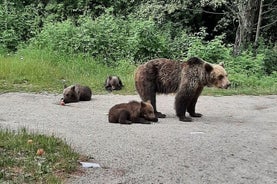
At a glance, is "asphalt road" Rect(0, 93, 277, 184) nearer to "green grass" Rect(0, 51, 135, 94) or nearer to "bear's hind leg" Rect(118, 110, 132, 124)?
"bear's hind leg" Rect(118, 110, 132, 124)

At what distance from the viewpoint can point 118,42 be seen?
56.2 ft

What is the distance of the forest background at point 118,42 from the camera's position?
573 inches

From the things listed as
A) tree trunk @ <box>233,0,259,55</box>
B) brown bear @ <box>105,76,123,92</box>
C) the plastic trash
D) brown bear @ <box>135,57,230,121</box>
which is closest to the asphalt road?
the plastic trash

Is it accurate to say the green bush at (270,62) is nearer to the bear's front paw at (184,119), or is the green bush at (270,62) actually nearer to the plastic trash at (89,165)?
the bear's front paw at (184,119)

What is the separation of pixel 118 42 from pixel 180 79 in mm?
7666

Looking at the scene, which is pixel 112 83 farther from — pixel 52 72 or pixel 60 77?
pixel 52 72

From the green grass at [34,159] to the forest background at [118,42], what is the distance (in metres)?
6.72

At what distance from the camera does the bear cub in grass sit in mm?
11906

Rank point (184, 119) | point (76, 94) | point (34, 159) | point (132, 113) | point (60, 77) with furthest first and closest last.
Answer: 1. point (60, 77)
2. point (76, 94)
3. point (184, 119)
4. point (132, 113)
5. point (34, 159)

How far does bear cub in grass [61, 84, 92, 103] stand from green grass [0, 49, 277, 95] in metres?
1.17

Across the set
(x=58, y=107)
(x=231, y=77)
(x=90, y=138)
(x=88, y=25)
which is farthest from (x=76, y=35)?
(x=90, y=138)

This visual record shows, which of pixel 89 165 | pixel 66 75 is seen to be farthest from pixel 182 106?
pixel 66 75

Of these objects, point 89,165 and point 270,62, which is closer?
point 89,165

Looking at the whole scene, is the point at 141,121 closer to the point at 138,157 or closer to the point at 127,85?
the point at 138,157
